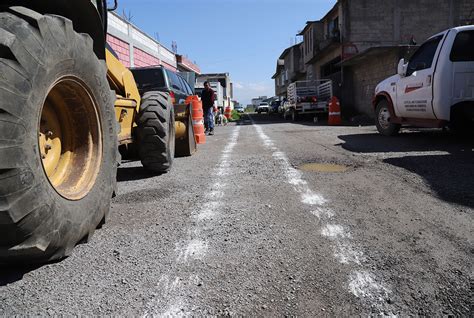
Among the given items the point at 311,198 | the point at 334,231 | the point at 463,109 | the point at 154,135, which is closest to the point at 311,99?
the point at 463,109

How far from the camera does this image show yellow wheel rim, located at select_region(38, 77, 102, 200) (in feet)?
9.32

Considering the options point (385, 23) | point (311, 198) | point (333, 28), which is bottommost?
point (311, 198)

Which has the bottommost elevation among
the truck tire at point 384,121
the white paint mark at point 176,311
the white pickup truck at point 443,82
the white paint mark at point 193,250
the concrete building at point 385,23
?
the white paint mark at point 176,311

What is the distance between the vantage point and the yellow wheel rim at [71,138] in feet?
9.32

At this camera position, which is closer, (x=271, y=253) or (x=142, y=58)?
(x=271, y=253)

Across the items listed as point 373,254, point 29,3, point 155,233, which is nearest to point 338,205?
point 373,254

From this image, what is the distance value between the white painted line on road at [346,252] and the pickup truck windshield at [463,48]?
15.6 ft

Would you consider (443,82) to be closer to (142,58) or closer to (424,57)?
(424,57)

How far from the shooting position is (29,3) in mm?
2750

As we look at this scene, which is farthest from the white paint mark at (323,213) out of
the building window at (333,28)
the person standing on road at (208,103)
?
the building window at (333,28)

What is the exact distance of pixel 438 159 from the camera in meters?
6.39

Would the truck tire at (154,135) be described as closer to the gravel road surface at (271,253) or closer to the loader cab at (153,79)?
the gravel road surface at (271,253)

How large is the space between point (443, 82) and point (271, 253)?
6.43 meters

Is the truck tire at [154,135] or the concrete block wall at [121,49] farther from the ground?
the concrete block wall at [121,49]
